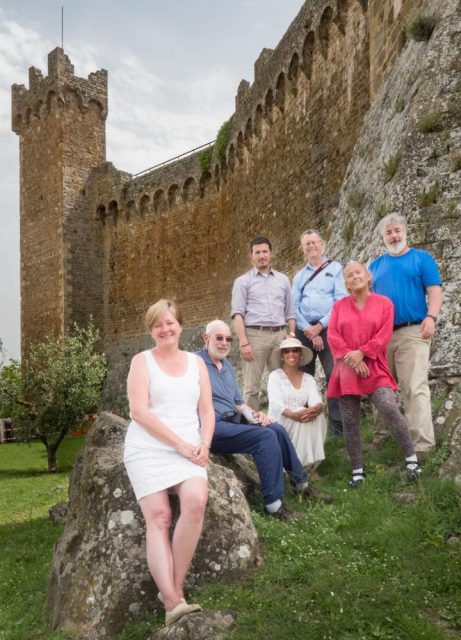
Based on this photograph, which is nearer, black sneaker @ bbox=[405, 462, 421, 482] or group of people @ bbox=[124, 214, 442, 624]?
group of people @ bbox=[124, 214, 442, 624]

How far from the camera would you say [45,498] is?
11156 mm

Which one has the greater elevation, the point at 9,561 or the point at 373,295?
the point at 373,295

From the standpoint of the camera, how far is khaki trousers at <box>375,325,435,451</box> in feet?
16.8

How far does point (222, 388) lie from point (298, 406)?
0.77 m

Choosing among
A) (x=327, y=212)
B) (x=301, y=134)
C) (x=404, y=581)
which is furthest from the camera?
(x=301, y=134)

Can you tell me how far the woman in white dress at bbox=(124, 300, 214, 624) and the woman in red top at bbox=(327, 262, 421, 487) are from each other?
4.71 ft

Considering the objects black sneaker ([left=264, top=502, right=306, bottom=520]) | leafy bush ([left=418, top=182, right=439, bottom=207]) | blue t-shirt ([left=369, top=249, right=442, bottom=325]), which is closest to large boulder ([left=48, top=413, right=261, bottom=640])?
black sneaker ([left=264, top=502, right=306, bottom=520])

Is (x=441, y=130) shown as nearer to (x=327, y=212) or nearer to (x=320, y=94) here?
(x=327, y=212)

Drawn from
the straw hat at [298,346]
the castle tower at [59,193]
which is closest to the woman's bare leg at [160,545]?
the straw hat at [298,346]

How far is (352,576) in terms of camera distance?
147 inches

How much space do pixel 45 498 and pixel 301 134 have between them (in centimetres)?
1062

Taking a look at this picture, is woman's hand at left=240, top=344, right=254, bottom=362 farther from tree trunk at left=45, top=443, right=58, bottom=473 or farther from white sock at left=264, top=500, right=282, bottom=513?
tree trunk at left=45, top=443, right=58, bottom=473

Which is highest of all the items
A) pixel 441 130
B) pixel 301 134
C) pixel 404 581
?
pixel 301 134

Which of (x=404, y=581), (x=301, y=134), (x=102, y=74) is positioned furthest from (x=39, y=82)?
(x=404, y=581)
